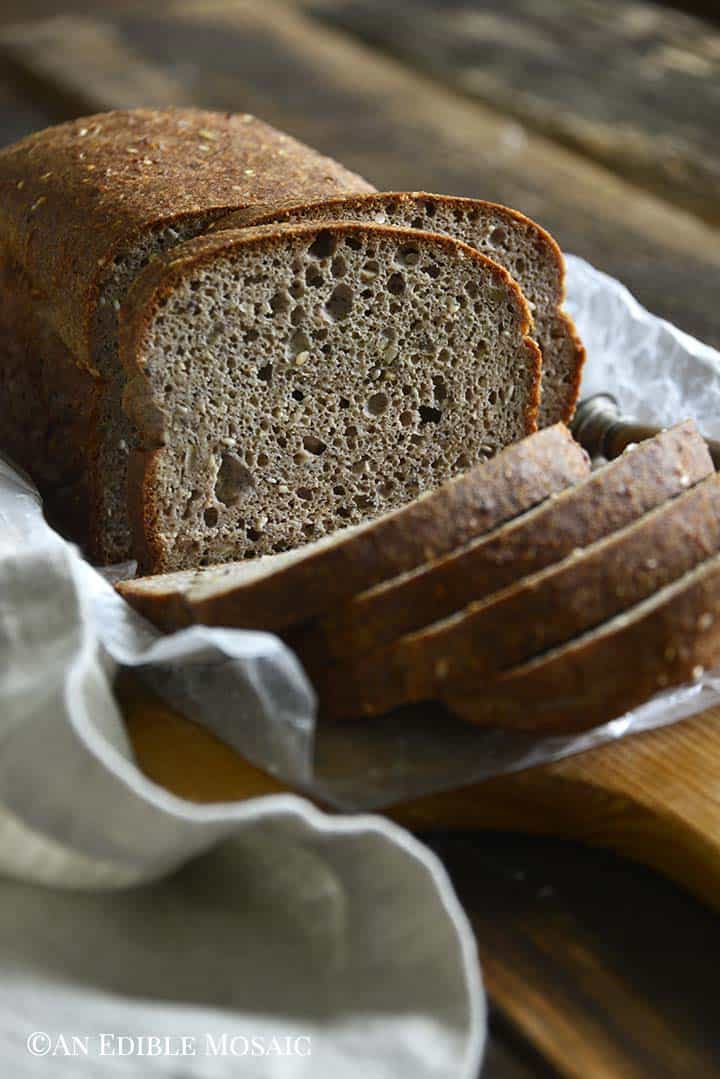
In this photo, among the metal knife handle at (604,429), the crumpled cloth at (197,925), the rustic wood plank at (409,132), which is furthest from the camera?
the rustic wood plank at (409,132)

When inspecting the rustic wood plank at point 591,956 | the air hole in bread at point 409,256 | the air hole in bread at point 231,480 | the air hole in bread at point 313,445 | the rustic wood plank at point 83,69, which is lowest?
the rustic wood plank at point 83,69

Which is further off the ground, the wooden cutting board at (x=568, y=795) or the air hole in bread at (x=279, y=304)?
the air hole in bread at (x=279, y=304)

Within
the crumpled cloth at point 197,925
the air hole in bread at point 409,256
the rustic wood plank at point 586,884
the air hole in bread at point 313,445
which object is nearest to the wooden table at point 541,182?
the rustic wood plank at point 586,884

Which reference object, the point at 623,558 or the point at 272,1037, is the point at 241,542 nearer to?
the point at 623,558

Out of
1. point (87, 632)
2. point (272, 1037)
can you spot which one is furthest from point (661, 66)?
point (272, 1037)

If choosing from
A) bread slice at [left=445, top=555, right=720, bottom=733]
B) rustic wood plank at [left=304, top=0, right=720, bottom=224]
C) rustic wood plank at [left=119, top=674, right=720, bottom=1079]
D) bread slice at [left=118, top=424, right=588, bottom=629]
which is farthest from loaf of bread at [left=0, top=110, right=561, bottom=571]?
rustic wood plank at [left=304, top=0, right=720, bottom=224]

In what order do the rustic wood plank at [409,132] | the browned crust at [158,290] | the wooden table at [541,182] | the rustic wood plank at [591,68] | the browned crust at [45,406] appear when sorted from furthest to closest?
the rustic wood plank at [591,68] → the rustic wood plank at [409,132] → the browned crust at [45,406] → the browned crust at [158,290] → the wooden table at [541,182]

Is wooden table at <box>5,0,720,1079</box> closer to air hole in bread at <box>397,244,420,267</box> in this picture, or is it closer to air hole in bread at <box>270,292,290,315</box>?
air hole in bread at <box>270,292,290,315</box>

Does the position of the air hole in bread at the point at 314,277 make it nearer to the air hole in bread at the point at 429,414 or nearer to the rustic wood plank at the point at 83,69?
the air hole in bread at the point at 429,414
